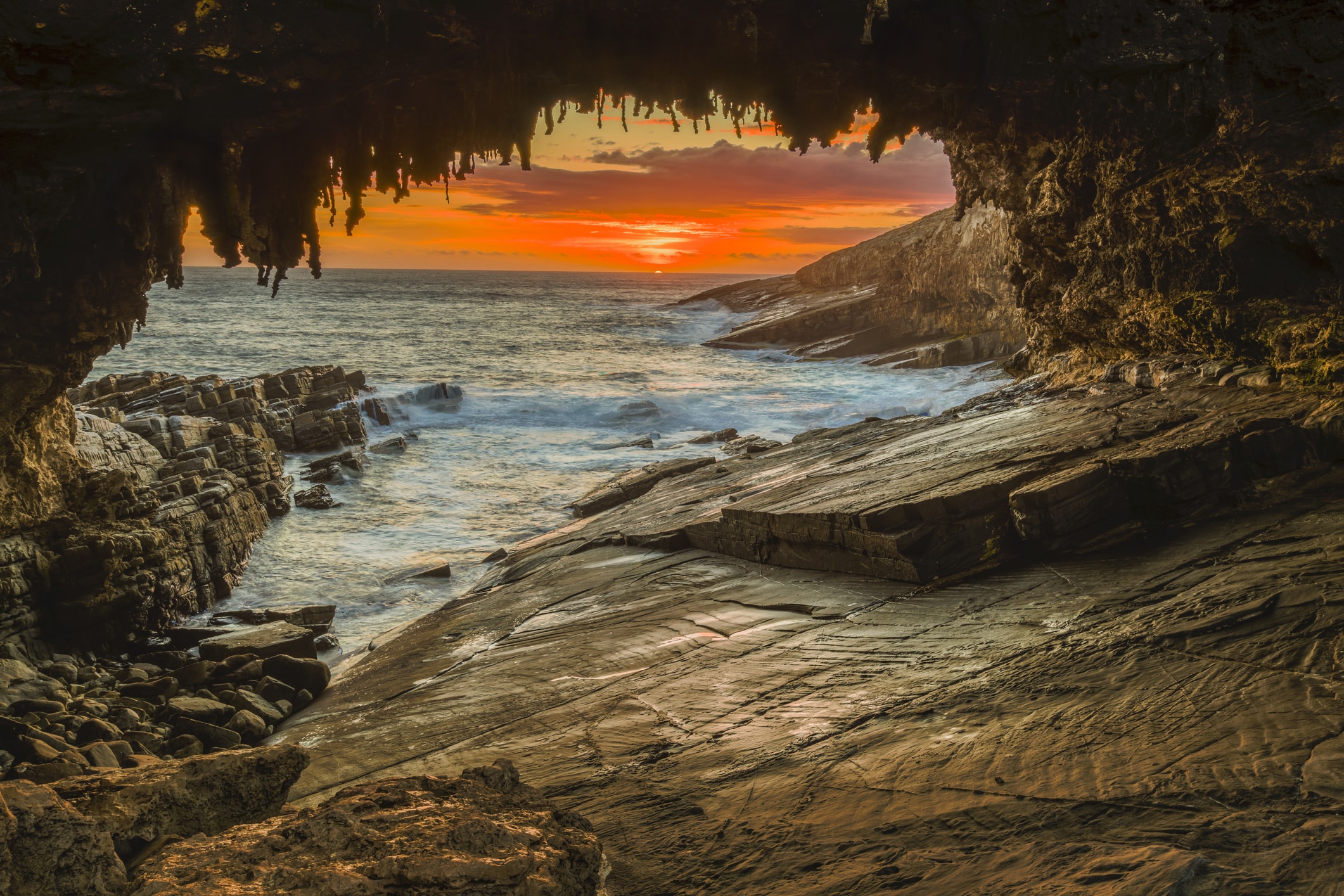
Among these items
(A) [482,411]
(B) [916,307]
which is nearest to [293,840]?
(A) [482,411]

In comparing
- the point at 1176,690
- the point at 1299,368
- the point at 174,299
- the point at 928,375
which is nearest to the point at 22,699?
the point at 1176,690

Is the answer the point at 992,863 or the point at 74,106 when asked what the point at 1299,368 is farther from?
the point at 74,106

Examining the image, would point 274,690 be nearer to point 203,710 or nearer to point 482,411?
point 203,710

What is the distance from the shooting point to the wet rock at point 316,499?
51.1ft

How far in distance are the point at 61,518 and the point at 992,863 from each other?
10.5 metres

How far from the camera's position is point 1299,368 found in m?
7.27

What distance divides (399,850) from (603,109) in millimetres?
8012

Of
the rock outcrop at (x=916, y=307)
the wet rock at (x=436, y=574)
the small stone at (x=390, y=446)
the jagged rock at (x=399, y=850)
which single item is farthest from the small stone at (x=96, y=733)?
the rock outcrop at (x=916, y=307)

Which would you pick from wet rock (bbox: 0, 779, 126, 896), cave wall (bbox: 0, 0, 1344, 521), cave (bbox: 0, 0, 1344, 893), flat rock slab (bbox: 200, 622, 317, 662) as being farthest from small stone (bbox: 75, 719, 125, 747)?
wet rock (bbox: 0, 779, 126, 896)

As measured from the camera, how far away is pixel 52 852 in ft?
10.0

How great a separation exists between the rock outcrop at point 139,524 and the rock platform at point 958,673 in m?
3.44

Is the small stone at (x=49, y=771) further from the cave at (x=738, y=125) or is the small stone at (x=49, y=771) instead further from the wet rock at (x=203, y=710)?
the cave at (x=738, y=125)

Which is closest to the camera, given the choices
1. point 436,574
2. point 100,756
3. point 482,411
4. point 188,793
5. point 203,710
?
point 188,793

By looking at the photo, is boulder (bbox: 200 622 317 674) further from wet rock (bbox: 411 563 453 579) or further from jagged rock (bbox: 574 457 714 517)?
jagged rock (bbox: 574 457 714 517)
